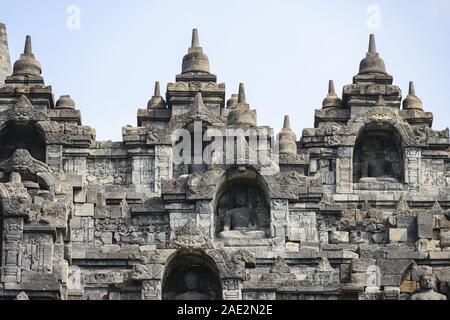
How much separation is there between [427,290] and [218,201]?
9.37m

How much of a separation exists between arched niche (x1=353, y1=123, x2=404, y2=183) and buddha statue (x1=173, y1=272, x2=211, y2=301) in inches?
466

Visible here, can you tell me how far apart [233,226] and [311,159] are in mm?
5203

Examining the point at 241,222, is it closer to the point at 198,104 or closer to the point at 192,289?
the point at 198,104

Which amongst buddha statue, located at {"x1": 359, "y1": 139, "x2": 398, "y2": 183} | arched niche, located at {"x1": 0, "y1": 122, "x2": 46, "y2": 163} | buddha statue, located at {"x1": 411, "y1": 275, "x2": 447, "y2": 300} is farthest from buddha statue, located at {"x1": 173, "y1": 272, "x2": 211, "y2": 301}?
arched niche, located at {"x1": 0, "y1": 122, "x2": 46, "y2": 163}

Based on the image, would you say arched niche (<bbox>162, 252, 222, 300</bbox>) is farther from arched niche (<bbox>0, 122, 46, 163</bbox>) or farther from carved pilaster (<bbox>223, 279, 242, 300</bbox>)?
arched niche (<bbox>0, 122, 46, 163</bbox>)

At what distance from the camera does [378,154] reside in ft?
340

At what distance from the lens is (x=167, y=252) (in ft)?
299

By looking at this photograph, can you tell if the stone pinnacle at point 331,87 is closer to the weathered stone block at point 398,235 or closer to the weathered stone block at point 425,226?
the weathered stone block at point 398,235

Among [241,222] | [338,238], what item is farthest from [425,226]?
[241,222]

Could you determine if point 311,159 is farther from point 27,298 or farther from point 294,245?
point 27,298

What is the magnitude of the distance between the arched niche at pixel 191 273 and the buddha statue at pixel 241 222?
564 cm

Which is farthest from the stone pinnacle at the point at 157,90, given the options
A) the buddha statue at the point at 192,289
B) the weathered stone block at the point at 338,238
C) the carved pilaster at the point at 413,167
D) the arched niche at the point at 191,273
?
the buddha statue at the point at 192,289

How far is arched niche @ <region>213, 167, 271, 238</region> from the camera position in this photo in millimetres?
98312
